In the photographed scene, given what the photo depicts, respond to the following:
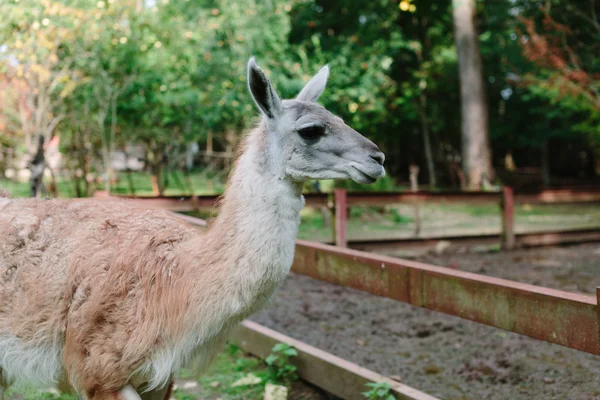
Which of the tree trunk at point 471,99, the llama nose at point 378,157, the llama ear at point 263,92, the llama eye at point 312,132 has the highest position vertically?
the tree trunk at point 471,99

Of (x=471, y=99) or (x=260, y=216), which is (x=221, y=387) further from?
(x=471, y=99)

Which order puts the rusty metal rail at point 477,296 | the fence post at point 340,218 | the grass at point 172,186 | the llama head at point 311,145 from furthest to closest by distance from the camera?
the grass at point 172,186 → the fence post at point 340,218 → the llama head at point 311,145 → the rusty metal rail at point 477,296

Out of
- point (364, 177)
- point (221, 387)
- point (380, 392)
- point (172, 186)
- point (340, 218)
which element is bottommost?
point (221, 387)

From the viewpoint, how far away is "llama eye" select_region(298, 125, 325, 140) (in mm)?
2885

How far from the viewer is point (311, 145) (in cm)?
289

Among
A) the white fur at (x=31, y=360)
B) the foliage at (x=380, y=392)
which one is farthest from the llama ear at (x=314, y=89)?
the white fur at (x=31, y=360)

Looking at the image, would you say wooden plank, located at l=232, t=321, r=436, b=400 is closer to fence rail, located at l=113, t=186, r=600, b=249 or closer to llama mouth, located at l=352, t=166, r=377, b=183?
llama mouth, located at l=352, t=166, r=377, b=183

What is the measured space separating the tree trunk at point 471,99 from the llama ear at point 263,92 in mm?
14275

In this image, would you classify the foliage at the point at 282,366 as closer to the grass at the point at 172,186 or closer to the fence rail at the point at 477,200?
the fence rail at the point at 477,200

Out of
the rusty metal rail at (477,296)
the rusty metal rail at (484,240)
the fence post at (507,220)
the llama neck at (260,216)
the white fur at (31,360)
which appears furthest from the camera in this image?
the fence post at (507,220)

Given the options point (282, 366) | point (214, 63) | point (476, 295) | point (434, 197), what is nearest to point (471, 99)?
point (214, 63)

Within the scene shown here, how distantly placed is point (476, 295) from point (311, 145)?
3.71 feet

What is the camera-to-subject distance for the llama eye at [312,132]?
288 centimetres

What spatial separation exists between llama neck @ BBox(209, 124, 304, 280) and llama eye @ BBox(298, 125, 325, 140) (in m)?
0.15
